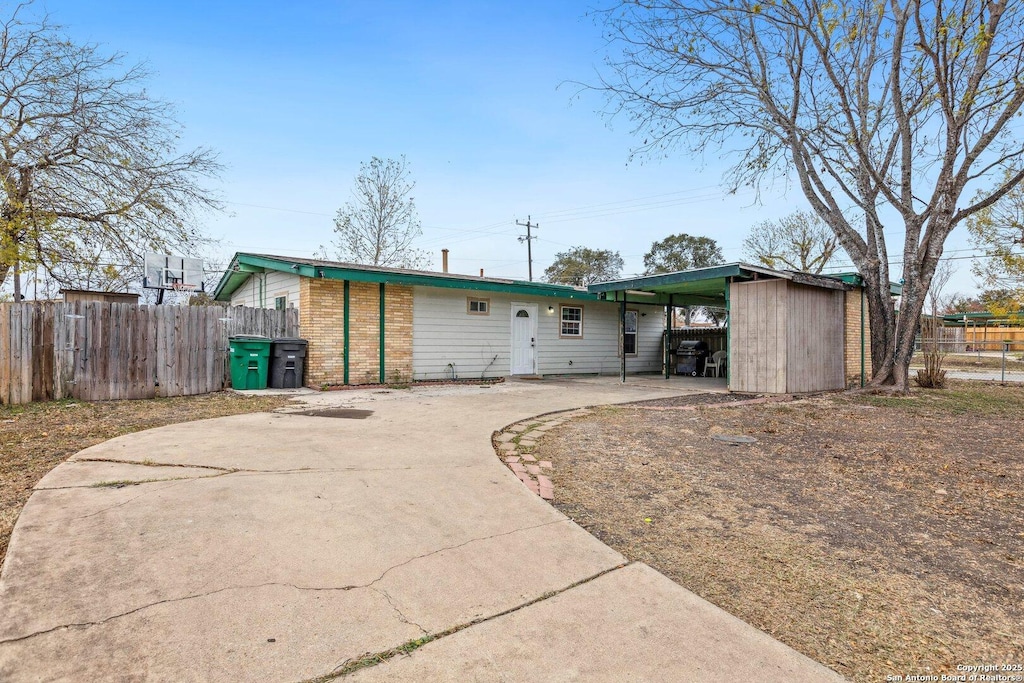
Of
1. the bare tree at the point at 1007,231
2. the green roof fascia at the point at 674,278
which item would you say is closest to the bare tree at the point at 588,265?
the bare tree at the point at 1007,231

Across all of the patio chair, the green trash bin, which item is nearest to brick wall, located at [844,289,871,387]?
the patio chair

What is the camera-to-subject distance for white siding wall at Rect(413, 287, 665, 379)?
12.3 m

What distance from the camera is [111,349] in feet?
28.1

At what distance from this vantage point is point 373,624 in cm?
192

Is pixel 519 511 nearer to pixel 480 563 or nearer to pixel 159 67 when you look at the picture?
pixel 480 563

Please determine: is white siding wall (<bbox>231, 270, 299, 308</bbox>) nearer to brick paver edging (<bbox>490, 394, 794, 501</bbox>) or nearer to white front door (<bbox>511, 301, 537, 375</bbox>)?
white front door (<bbox>511, 301, 537, 375</bbox>)

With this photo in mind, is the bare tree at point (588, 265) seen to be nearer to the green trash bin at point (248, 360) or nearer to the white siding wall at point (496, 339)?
the white siding wall at point (496, 339)

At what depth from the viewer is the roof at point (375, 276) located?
10547 mm

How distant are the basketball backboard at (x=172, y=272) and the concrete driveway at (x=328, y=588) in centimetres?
1067

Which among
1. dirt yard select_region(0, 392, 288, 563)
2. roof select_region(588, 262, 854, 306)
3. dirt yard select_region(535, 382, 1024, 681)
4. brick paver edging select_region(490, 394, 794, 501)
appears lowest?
dirt yard select_region(535, 382, 1024, 681)

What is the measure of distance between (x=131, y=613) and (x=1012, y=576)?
398 cm

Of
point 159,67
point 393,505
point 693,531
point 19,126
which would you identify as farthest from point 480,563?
point 19,126

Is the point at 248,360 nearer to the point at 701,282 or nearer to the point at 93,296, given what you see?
the point at 93,296

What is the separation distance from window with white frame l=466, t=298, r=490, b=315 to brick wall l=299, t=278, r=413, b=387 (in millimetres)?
1653
